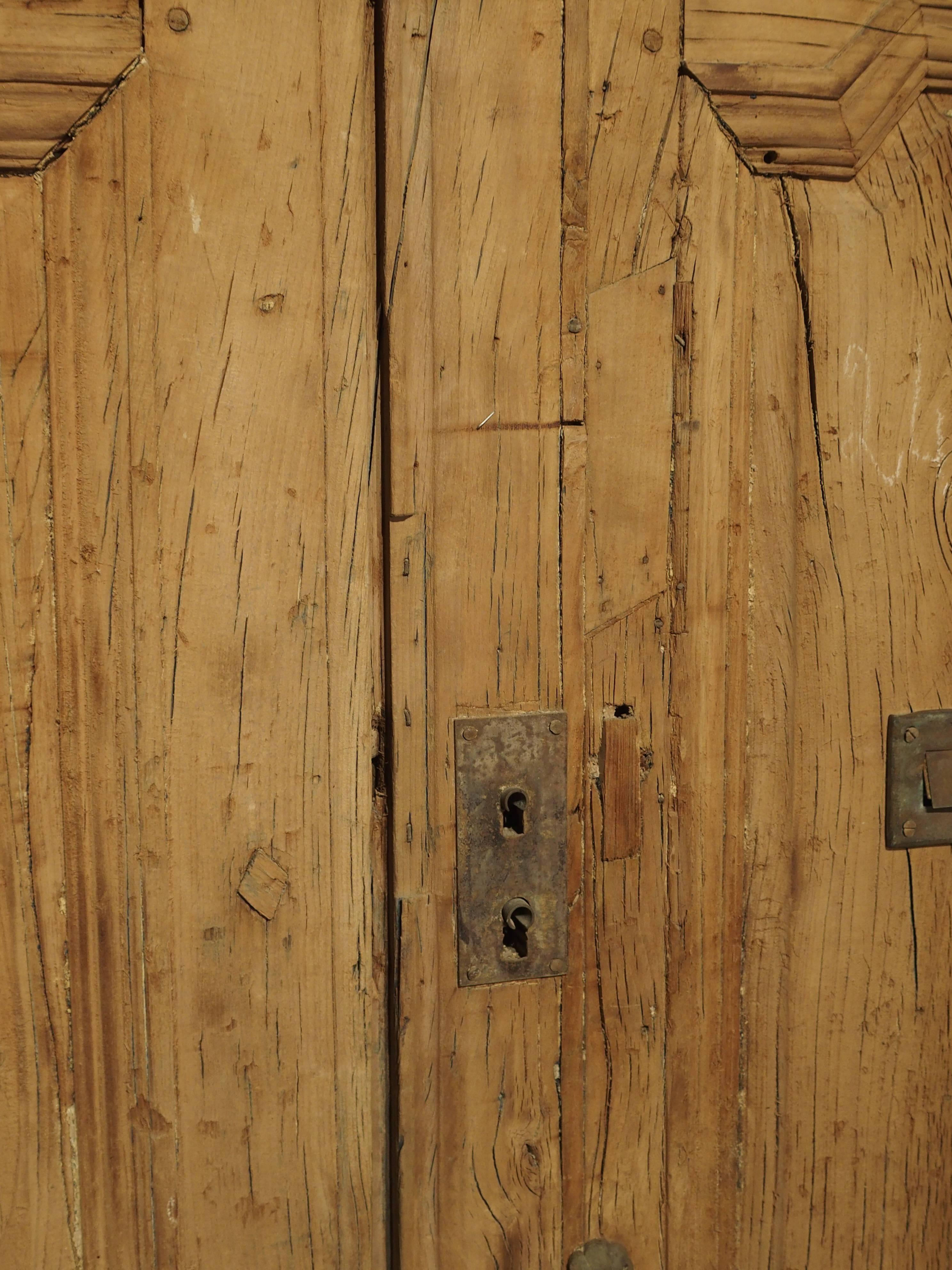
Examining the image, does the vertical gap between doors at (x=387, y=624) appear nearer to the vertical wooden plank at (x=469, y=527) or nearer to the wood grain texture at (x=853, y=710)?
the vertical wooden plank at (x=469, y=527)

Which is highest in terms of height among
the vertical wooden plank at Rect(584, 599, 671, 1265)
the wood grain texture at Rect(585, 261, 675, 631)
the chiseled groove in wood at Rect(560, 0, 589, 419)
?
the chiseled groove in wood at Rect(560, 0, 589, 419)

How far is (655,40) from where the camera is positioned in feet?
3.14

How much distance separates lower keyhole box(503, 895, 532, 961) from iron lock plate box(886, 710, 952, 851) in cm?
41

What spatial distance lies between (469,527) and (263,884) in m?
0.39

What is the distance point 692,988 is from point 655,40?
3.09 feet

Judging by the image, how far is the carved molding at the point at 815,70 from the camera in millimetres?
974

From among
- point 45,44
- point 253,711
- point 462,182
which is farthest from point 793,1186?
point 45,44

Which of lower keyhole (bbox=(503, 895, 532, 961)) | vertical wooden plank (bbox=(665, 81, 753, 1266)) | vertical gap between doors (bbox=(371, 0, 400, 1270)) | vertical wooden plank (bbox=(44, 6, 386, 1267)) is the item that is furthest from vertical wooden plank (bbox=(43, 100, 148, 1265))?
vertical wooden plank (bbox=(665, 81, 753, 1266))

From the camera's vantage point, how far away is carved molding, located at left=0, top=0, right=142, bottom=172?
2.75ft

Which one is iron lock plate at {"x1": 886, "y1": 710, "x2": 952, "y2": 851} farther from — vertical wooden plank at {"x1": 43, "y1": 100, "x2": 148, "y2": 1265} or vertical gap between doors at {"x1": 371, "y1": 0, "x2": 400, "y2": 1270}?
vertical wooden plank at {"x1": 43, "y1": 100, "x2": 148, "y2": 1265}

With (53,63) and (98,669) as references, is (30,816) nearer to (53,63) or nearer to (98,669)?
(98,669)

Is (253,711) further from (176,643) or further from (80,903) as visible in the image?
(80,903)

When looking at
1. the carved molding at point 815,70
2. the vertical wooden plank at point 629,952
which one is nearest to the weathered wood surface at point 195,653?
the vertical wooden plank at point 629,952

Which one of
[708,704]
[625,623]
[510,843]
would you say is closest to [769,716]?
[708,704]
